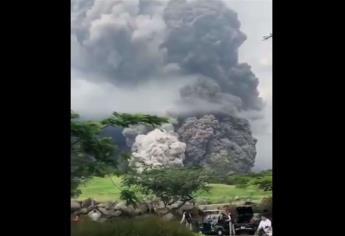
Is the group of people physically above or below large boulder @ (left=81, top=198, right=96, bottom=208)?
below

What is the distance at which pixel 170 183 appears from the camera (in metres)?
2.06

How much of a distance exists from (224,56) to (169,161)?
52 centimetres

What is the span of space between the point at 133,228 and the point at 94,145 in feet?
1.31

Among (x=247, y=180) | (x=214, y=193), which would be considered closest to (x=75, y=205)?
(x=214, y=193)

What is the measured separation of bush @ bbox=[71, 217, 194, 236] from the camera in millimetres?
1983

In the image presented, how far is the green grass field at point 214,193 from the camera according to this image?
2025 millimetres

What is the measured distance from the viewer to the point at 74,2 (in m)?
2.07

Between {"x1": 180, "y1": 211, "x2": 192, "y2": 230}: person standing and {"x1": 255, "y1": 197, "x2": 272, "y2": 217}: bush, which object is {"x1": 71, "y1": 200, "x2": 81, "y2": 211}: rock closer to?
{"x1": 180, "y1": 211, "x2": 192, "y2": 230}: person standing

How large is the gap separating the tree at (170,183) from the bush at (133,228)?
0.29 ft

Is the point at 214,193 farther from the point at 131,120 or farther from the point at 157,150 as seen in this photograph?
the point at 131,120

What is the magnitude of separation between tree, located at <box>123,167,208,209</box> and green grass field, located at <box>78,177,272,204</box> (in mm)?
35

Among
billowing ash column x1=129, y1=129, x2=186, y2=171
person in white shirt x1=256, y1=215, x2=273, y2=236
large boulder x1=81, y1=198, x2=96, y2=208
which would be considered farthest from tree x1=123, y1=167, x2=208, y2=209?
person in white shirt x1=256, y1=215, x2=273, y2=236
